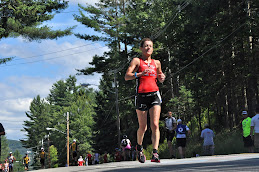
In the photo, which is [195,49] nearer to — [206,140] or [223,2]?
[223,2]

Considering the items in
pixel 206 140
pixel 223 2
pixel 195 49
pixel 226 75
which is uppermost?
pixel 223 2

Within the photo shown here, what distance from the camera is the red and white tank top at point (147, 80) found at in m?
7.98

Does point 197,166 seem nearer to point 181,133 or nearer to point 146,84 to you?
point 146,84

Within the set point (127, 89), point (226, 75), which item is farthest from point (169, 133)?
point (127, 89)

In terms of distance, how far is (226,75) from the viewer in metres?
32.0

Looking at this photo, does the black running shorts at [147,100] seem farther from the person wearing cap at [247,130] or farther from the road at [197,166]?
the person wearing cap at [247,130]

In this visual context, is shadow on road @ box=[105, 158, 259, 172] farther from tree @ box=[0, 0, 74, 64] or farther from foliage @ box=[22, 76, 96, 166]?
foliage @ box=[22, 76, 96, 166]

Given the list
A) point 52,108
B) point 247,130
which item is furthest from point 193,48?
point 52,108

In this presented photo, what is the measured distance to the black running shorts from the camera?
8047 mm

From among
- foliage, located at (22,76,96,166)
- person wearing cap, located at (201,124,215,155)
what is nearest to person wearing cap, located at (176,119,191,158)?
person wearing cap, located at (201,124,215,155)

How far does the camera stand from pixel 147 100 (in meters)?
8.08

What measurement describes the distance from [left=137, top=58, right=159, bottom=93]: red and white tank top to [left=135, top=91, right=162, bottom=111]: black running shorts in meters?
0.07

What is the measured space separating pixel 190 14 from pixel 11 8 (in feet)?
41.9

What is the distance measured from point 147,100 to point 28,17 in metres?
27.1
